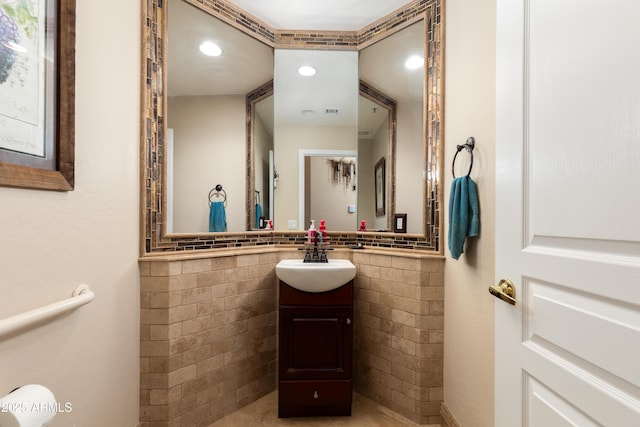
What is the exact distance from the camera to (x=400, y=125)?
210 cm

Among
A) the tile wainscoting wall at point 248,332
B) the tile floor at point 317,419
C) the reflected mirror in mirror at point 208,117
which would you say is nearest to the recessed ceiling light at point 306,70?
the reflected mirror in mirror at point 208,117

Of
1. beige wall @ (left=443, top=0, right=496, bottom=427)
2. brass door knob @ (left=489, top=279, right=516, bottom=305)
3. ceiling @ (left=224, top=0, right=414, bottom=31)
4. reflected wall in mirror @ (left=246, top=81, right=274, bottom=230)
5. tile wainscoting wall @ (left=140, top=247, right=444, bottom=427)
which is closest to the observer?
brass door knob @ (left=489, top=279, right=516, bottom=305)

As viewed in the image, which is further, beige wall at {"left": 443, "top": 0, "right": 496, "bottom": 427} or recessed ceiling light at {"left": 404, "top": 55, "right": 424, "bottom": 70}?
recessed ceiling light at {"left": 404, "top": 55, "right": 424, "bottom": 70}

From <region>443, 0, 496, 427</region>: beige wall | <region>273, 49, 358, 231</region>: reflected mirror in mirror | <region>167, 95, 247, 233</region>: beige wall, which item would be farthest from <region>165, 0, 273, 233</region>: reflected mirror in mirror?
<region>443, 0, 496, 427</region>: beige wall

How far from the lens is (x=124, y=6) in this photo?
1.47m

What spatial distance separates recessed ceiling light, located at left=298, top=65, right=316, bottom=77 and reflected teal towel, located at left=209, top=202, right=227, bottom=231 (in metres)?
1.24

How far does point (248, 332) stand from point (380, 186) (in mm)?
1400

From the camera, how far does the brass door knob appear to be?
88 centimetres

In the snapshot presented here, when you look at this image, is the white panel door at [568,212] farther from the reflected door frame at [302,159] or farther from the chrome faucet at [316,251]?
the reflected door frame at [302,159]

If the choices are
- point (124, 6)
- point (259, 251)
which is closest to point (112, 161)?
point (124, 6)

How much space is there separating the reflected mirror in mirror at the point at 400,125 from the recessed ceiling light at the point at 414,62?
0.01 meters

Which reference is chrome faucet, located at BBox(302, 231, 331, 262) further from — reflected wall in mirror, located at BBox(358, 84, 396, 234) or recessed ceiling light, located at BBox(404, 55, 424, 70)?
recessed ceiling light, located at BBox(404, 55, 424, 70)

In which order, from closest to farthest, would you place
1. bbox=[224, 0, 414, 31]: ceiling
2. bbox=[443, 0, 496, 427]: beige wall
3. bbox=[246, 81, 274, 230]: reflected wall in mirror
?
bbox=[443, 0, 496, 427]: beige wall, bbox=[224, 0, 414, 31]: ceiling, bbox=[246, 81, 274, 230]: reflected wall in mirror

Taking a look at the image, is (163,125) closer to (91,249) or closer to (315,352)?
(91,249)
